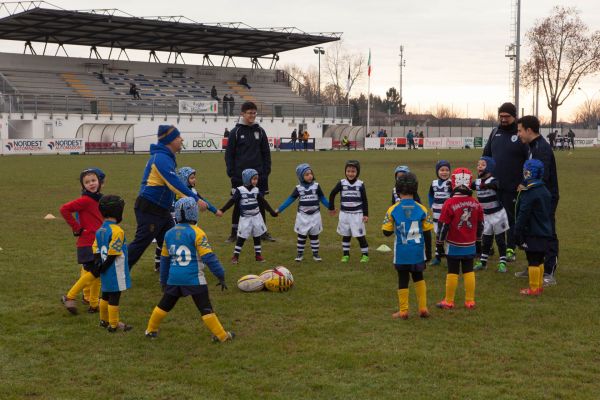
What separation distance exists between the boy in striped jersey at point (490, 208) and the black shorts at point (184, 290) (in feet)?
14.7

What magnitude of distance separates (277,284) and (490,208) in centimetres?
323

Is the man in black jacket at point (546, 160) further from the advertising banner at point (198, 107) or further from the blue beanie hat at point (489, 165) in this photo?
the advertising banner at point (198, 107)

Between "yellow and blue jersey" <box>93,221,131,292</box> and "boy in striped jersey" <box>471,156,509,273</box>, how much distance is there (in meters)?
4.86

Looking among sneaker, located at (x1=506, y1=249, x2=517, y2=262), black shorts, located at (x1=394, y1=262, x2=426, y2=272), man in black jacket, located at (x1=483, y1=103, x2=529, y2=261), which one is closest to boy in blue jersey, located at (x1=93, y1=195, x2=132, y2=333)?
black shorts, located at (x1=394, y1=262, x2=426, y2=272)

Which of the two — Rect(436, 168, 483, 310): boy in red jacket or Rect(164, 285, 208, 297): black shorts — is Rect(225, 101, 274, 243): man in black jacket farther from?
Rect(164, 285, 208, 297): black shorts

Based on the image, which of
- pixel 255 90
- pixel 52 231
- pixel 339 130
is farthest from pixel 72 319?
pixel 255 90

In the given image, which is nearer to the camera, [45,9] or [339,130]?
[45,9]

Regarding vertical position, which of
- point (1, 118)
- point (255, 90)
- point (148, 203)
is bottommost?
point (148, 203)

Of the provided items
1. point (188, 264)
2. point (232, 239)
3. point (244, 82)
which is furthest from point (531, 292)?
point (244, 82)

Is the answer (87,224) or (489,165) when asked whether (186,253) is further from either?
(489,165)

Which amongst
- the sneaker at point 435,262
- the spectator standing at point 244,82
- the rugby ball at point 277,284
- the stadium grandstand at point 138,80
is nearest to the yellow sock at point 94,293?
the rugby ball at point 277,284

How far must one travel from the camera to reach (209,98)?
61.8 metres

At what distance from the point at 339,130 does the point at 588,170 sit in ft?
115

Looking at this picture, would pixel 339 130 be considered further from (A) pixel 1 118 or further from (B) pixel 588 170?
(B) pixel 588 170
